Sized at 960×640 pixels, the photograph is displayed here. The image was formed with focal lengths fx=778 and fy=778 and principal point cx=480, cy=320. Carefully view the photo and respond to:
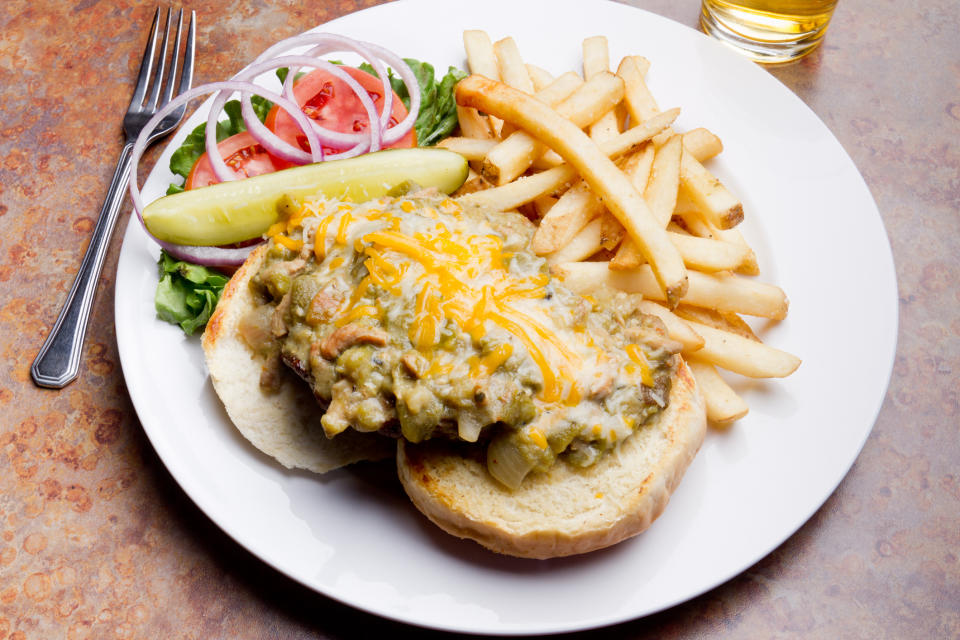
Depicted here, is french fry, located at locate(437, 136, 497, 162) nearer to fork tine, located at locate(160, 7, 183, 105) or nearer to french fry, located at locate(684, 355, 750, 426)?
french fry, located at locate(684, 355, 750, 426)

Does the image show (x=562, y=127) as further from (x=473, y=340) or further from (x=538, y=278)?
(x=473, y=340)

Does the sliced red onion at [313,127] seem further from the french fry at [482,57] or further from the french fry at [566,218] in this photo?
the french fry at [566,218]

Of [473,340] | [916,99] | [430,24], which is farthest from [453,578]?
[916,99]

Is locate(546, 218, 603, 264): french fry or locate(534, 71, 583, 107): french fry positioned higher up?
locate(534, 71, 583, 107): french fry

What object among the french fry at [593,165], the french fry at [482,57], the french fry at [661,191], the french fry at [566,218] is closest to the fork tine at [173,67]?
the french fry at [482,57]

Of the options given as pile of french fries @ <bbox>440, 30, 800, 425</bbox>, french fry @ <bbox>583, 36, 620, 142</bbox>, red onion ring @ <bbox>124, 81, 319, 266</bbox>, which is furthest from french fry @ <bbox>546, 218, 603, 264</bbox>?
red onion ring @ <bbox>124, 81, 319, 266</bbox>
